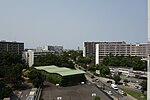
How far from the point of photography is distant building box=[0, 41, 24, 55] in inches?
1375

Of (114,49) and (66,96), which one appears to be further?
(114,49)

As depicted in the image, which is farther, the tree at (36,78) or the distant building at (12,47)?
the distant building at (12,47)

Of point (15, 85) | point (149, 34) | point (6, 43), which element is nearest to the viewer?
point (149, 34)

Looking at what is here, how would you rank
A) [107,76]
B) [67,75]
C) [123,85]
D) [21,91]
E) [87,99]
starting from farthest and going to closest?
[107,76] → [123,85] → [67,75] → [21,91] → [87,99]

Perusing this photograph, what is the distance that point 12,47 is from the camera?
36531 millimetres

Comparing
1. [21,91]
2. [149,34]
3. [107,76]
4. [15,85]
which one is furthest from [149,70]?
[107,76]

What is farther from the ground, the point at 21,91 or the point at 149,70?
the point at 149,70

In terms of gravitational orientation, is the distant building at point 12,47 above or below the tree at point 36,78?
above

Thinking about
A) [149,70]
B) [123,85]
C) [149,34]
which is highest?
[149,34]

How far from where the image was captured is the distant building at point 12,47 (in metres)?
34.9

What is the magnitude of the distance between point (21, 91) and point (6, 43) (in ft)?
70.7

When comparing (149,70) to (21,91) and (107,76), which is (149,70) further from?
(107,76)

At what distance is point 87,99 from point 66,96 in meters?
1.38

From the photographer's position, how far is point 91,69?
2961cm
